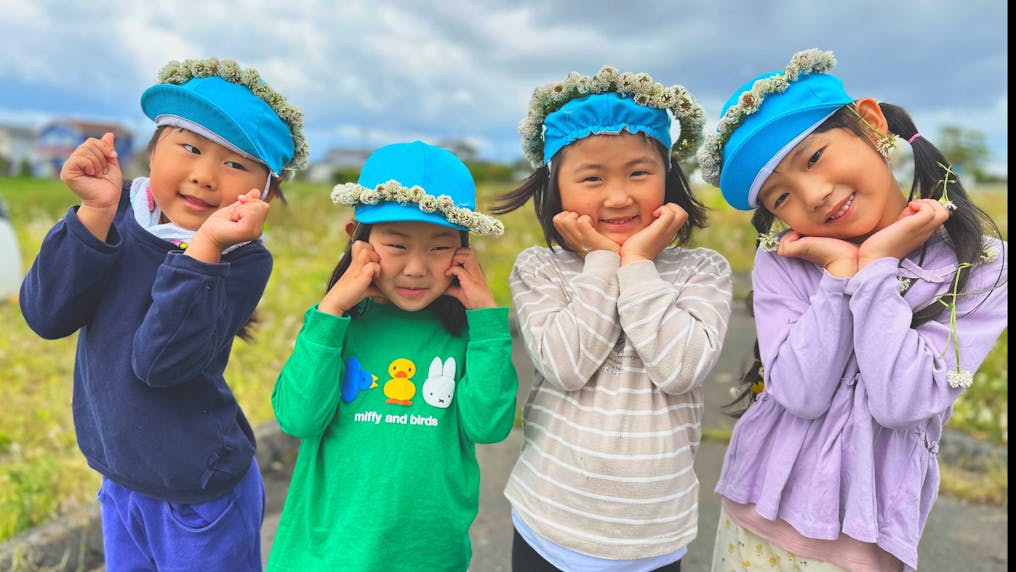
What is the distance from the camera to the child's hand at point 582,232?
2076mm

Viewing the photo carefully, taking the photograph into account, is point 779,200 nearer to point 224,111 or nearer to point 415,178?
point 415,178

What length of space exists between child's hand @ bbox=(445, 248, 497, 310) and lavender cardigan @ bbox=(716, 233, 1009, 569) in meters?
0.82

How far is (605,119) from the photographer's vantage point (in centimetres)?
207

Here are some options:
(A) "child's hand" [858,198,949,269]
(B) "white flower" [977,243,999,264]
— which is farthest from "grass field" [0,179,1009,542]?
(B) "white flower" [977,243,999,264]

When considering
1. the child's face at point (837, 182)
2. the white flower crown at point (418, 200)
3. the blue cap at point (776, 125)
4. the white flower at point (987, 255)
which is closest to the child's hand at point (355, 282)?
the white flower crown at point (418, 200)

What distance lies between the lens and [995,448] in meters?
4.21

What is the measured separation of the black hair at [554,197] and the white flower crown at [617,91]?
0.20 feet

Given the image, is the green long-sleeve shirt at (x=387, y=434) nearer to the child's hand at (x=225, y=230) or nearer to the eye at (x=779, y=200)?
the child's hand at (x=225, y=230)

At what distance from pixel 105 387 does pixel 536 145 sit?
149 cm

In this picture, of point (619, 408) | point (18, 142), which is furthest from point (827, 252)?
point (18, 142)

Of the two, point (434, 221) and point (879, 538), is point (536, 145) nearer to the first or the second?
point (434, 221)

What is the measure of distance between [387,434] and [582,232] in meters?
0.83

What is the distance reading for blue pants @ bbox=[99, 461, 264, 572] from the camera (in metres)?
2.14

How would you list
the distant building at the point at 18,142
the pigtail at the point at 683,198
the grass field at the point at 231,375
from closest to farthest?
the pigtail at the point at 683,198 < the grass field at the point at 231,375 < the distant building at the point at 18,142
